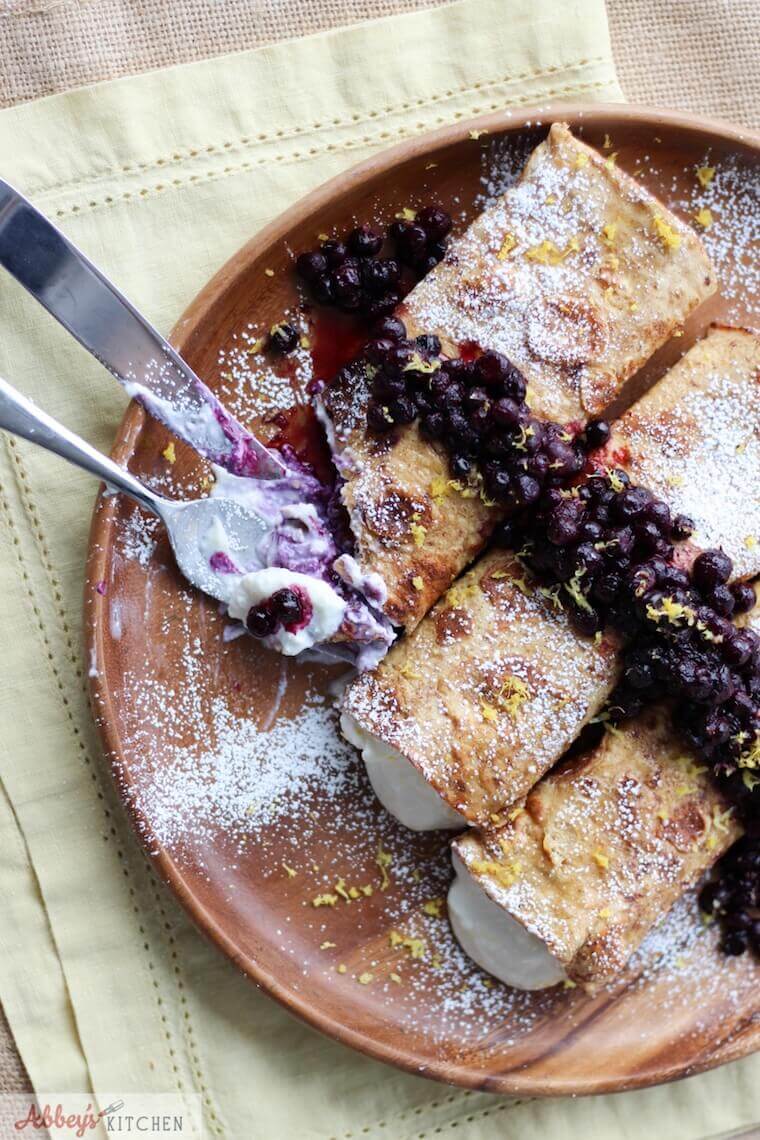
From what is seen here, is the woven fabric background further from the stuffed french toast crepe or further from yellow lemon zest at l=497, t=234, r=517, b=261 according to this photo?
the stuffed french toast crepe

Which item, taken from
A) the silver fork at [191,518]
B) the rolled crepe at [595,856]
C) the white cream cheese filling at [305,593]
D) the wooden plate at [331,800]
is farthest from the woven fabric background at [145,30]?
the rolled crepe at [595,856]

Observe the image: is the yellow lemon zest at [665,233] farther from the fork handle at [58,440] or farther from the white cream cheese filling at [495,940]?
the white cream cheese filling at [495,940]

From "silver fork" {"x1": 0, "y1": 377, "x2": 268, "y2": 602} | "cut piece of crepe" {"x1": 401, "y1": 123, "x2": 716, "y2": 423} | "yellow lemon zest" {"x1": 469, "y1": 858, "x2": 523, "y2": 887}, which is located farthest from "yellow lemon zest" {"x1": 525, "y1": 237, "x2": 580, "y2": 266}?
→ "yellow lemon zest" {"x1": 469, "y1": 858, "x2": 523, "y2": 887}

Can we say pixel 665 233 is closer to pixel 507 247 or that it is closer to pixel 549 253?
pixel 549 253

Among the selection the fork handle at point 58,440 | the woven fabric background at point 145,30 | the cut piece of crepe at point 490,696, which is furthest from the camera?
the woven fabric background at point 145,30

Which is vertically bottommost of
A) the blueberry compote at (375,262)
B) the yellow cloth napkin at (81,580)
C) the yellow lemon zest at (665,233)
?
the yellow cloth napkin at (81,580)

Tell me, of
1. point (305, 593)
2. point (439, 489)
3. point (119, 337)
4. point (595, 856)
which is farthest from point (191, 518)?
point (595, 856)
